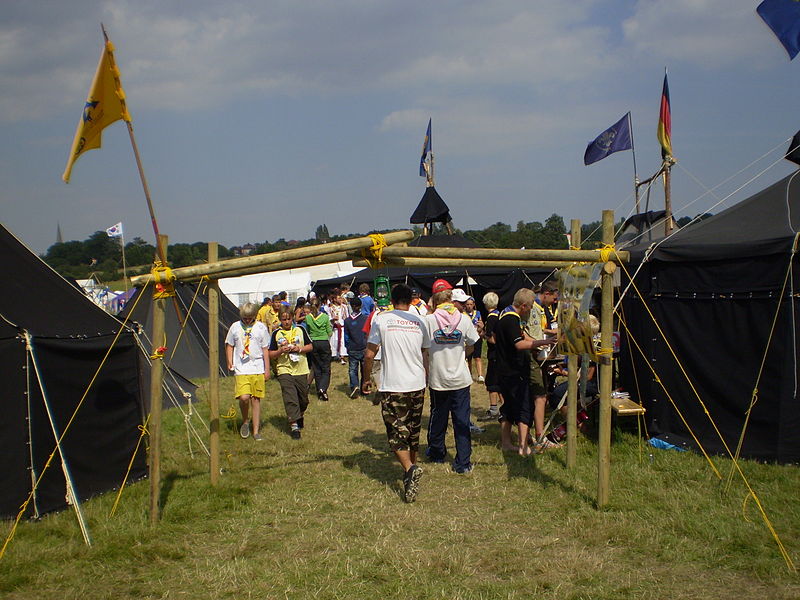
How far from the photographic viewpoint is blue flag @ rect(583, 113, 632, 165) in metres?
12.6

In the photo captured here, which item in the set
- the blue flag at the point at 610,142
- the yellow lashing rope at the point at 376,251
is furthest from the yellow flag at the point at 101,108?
the blue flag at the point at 610,142

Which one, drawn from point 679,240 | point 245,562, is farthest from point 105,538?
point 679,240

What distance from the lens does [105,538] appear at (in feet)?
16.4

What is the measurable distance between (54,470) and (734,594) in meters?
5.28

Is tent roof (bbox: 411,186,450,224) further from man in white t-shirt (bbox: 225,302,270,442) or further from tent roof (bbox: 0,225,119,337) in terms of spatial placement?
tent roof (bbox: 0,225,119,337)

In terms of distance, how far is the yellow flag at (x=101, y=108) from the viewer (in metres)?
5.17

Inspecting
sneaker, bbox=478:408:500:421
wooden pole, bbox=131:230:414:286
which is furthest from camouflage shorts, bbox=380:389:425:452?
sneaker, bbox=478:408:500:421

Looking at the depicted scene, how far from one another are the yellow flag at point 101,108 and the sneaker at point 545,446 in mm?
5430

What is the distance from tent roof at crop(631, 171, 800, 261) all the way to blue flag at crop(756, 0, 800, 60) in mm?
1450

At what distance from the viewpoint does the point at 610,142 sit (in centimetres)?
1281

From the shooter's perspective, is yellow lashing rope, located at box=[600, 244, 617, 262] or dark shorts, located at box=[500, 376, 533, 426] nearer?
yellow lashing rope, located at box=[600, 244, 617, 262]

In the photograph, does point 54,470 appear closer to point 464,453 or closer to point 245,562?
point 245,562

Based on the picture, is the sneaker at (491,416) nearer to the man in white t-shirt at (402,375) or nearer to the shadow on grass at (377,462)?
the shadow on grass at (377,462)

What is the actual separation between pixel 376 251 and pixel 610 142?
9.16m
